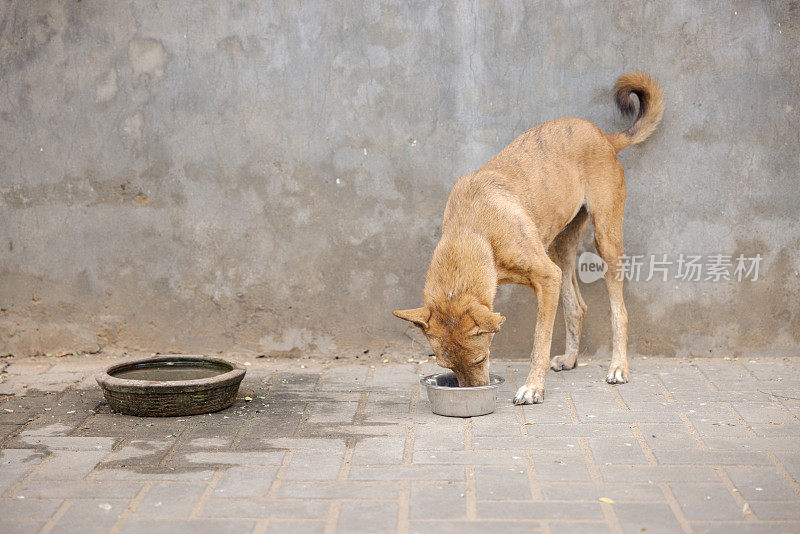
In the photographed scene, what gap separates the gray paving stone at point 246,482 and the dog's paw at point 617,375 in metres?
2.61

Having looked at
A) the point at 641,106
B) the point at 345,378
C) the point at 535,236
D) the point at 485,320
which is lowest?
the point at 345,378

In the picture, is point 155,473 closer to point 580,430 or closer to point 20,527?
point 20,527

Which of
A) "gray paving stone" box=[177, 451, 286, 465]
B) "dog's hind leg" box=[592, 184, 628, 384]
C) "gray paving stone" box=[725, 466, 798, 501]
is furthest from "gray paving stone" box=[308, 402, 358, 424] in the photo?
"gray paving stone" box=[725, 466, 798, 501]

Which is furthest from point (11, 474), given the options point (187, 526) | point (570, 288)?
point (570, 288)

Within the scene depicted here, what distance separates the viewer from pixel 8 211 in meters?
6.27

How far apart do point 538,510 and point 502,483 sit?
1.08 feet

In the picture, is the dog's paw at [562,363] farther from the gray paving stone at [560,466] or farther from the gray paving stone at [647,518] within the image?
the gray paving stone at [647,518]

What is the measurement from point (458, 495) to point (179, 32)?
4133mm

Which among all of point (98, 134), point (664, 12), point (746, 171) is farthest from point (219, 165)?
point (746, 171)

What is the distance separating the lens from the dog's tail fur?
19.4 ft

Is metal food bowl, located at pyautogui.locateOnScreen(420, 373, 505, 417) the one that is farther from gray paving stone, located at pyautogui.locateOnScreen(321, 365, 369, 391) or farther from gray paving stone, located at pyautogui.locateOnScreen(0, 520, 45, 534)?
gray paving stone, located at pyautogui.locateOnScreen(0, 520, 45, 534)

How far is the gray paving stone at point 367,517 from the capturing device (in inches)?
136

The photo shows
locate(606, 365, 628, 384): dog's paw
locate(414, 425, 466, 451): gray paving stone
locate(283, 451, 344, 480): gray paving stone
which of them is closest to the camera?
locate(283, 451, 344, 480): gray paving stone

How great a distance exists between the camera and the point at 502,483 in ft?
12.8
